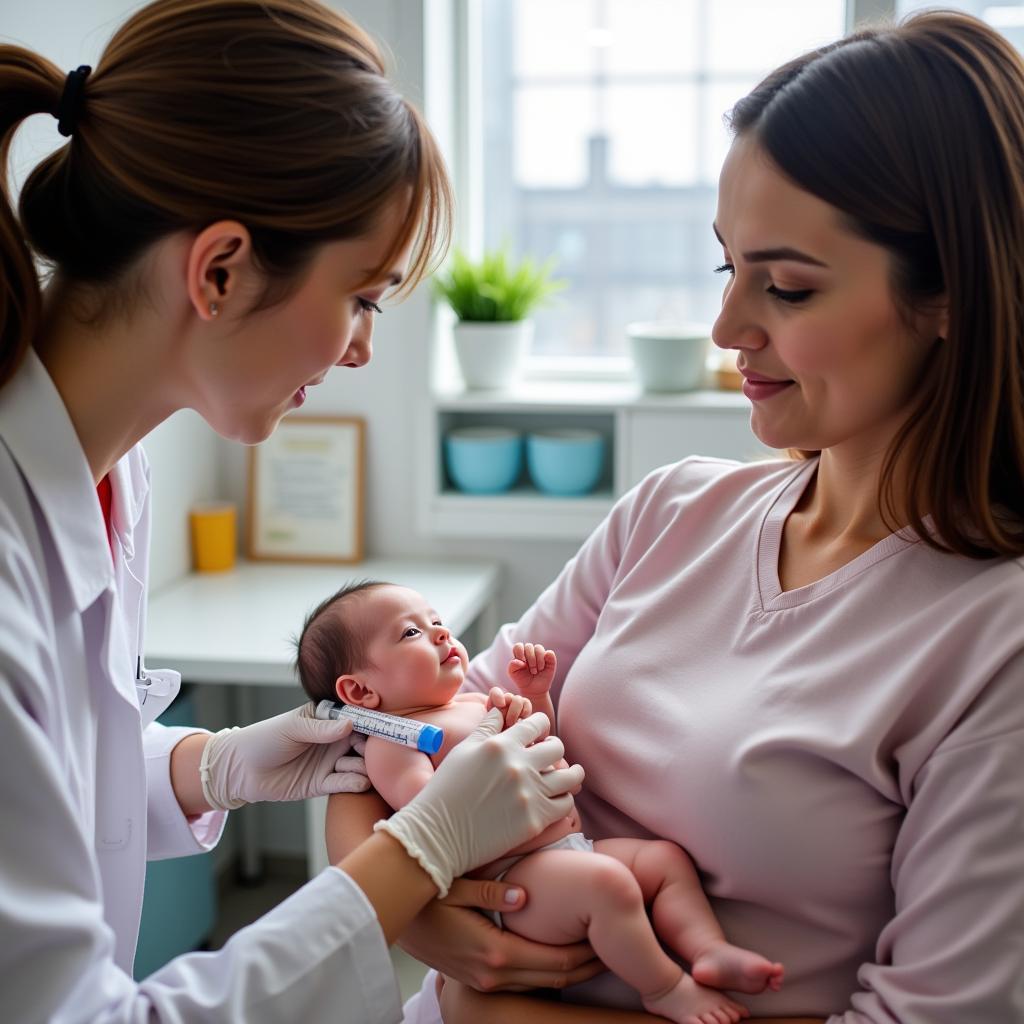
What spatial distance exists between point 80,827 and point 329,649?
0.52 metres

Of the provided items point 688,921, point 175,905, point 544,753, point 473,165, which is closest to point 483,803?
point 544,753

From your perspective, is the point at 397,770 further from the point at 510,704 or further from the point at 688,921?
the point at 688,921

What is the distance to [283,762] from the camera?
1.39 meters

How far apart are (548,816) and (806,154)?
691 mm

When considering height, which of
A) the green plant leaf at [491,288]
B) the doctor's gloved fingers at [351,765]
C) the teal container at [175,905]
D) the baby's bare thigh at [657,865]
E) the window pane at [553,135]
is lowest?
the teal container at [175,905]

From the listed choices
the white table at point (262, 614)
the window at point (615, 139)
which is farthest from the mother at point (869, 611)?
the window at point (615, 139)

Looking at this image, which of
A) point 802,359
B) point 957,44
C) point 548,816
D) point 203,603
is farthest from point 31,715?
point 203,603

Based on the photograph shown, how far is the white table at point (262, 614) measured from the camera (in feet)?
7.45

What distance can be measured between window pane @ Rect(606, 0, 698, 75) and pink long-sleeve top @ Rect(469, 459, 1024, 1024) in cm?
201

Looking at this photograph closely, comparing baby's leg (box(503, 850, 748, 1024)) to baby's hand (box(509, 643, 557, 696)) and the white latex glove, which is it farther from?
baby's hand (box(509, 643, 557, 696))

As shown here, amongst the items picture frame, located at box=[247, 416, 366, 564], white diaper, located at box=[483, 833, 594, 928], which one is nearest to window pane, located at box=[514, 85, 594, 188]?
picture frame, located at box=[247, 416, 366, 564]

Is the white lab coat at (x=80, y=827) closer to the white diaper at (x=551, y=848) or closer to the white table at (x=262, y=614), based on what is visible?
the white diaper at (x=551, y=848)

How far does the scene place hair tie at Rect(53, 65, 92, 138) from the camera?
108 centimetres

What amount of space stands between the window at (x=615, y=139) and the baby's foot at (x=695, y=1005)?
2152 mm
